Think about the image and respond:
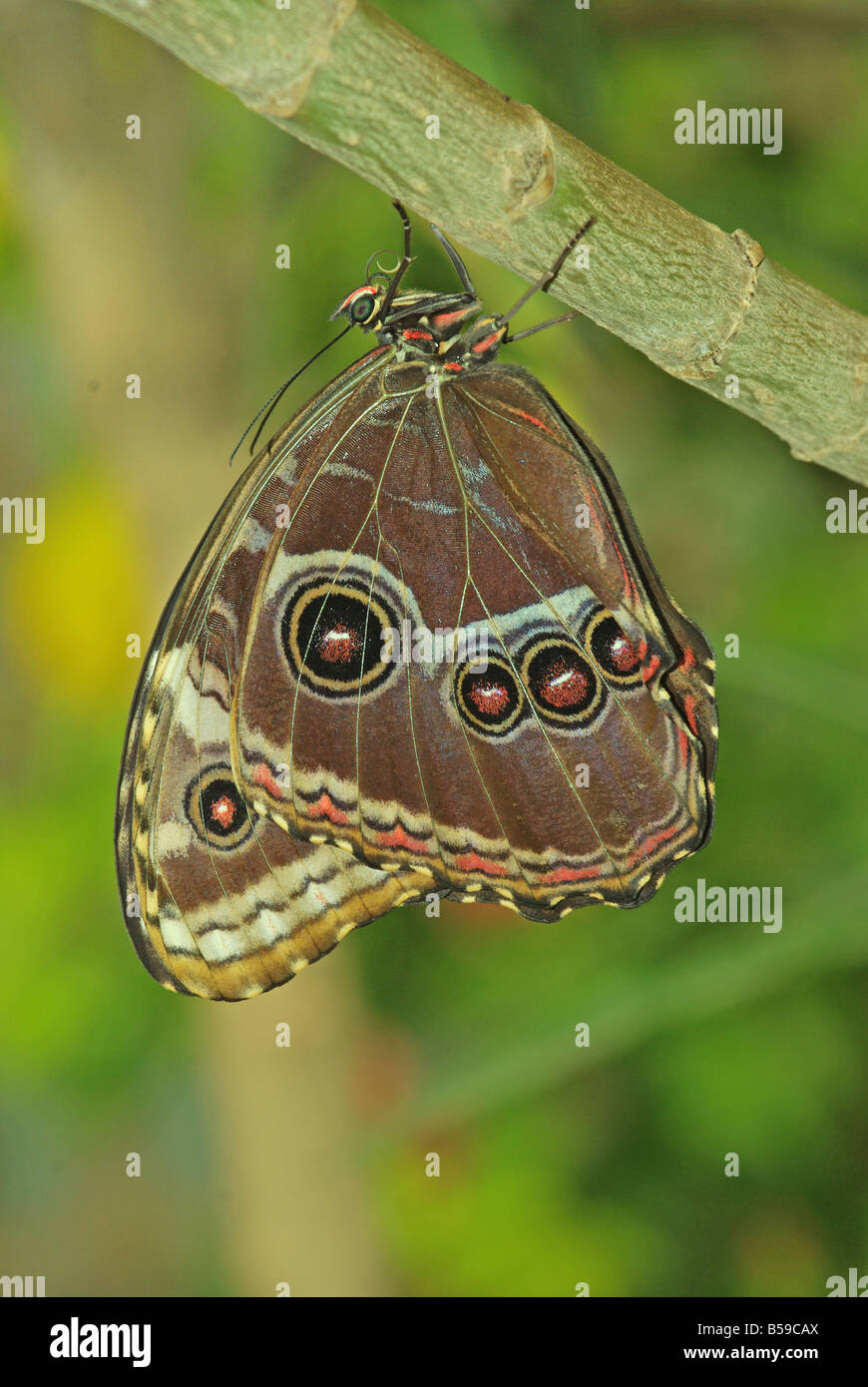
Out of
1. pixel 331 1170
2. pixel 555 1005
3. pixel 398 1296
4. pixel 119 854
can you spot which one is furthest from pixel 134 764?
pixel 398 1296

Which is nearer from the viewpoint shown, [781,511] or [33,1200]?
[781,511]

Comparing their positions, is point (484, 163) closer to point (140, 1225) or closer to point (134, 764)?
point (134, 764)

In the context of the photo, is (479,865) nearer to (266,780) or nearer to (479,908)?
(266,780)

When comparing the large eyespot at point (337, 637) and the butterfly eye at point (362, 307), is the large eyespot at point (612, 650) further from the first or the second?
the butterfly eye at point (362, 307)

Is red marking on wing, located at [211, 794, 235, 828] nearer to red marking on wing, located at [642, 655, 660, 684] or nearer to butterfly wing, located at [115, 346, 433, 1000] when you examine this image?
butterfly wing, located at [115, 346, 433, 1000]

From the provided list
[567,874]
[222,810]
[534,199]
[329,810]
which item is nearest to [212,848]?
Result: [222,810]

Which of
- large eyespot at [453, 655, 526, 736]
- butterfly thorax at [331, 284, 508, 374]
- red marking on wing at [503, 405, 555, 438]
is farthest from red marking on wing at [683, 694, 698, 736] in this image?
butterfly thorax at [331, 284, 508, 374]

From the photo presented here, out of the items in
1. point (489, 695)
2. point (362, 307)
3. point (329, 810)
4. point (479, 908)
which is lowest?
point (479, 908)
